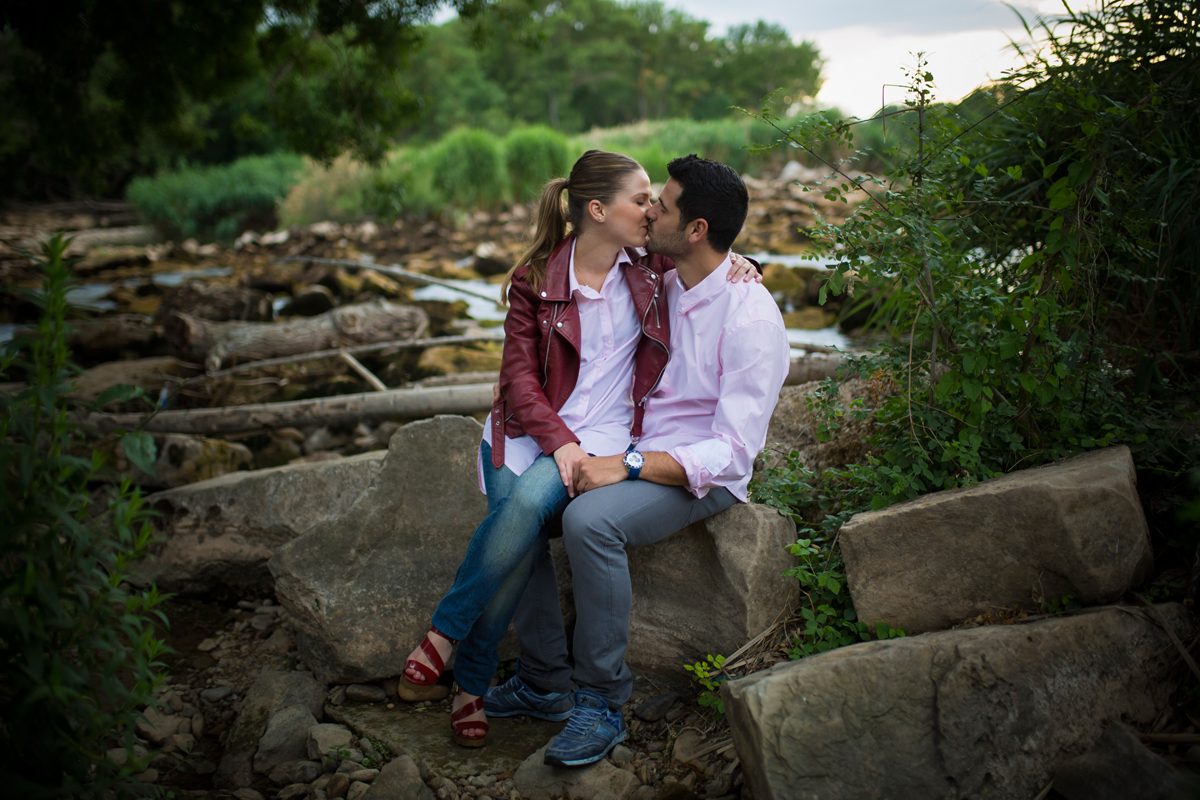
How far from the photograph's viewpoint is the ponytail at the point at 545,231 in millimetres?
3361

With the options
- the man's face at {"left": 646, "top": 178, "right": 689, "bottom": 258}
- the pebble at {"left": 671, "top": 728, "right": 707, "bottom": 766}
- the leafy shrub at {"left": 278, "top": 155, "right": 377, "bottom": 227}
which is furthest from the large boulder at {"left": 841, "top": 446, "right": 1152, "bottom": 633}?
the leafy shrub at {"left": 278, "top": 155, "right": 377, "bottom": 227}

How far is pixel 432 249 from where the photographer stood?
15344mm

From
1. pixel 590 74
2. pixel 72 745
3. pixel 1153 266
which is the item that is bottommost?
pixel 72 745

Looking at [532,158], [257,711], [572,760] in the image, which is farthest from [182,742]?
[532,158]

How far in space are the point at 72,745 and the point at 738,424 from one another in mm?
2013

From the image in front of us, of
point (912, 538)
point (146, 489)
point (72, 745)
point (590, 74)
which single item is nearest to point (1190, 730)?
point (912, 538)

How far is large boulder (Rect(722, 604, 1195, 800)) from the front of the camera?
7.87ft

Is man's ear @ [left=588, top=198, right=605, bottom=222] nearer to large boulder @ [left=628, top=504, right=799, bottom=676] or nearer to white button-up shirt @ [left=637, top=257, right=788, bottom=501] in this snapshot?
white button-up shirt @ [left=637, top=257, right=788, bottom=501]

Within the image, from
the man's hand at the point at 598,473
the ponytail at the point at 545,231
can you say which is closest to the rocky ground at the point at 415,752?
the man's hand at the point at 598,473

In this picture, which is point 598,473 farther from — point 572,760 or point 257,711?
point 257,711

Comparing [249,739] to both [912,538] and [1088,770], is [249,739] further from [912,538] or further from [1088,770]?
[1088,770]

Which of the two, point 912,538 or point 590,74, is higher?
point 590,74

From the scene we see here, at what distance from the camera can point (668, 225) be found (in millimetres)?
3186

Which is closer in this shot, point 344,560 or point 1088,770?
point 1088,770
